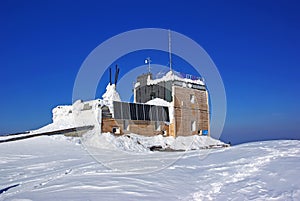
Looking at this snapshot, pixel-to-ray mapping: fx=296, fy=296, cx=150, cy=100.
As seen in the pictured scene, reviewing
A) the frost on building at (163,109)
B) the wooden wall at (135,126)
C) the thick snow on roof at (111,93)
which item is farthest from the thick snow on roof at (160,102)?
the thick snow on roof at (111,93)

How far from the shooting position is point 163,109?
25.6 metres

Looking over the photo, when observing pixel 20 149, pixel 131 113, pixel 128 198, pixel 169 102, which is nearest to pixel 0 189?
pixel 128 198

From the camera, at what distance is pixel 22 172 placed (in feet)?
29.6

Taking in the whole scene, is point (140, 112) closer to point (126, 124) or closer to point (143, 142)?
point (126, 124)

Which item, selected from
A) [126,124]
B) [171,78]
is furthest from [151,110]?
[171,78]

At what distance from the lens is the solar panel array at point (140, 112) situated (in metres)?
21.5

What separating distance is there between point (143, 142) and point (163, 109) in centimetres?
503

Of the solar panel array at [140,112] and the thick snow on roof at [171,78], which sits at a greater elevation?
the thick snow on roof at [171,78]

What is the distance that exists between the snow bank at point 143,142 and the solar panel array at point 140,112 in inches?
60.4

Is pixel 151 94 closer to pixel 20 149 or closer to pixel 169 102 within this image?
pixel 169 102

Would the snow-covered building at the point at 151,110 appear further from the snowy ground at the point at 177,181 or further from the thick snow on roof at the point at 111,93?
the snowy ground at the point at 177,181

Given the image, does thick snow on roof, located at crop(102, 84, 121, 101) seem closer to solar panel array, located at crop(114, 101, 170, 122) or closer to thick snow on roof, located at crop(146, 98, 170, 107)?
thick snow on roof, located at crop(146, 98, 170, 107)

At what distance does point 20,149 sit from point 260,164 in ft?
36.9

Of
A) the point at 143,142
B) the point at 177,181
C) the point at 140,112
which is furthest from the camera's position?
the point at 140,112
